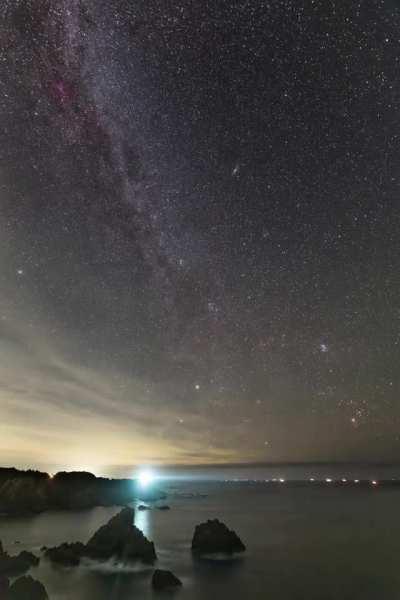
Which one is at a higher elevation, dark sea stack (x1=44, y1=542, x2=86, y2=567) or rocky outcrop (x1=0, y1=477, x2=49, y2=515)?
rocky outcrop (x1=0, y1=477, x2=49, y2=515)

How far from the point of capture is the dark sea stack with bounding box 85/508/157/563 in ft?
146

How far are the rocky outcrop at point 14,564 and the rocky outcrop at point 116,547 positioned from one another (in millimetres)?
4641

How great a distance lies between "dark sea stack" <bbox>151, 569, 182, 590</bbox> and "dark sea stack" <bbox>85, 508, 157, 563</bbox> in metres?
7.03

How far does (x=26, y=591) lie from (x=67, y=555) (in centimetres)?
1972

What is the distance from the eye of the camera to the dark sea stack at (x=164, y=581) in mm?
37156

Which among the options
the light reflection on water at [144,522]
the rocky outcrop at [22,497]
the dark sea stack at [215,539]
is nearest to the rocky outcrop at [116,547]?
the dark sea stack at [215,539]

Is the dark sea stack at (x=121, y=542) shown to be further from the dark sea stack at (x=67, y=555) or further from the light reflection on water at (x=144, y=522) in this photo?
the light reflection on water at (x=144, y=522)

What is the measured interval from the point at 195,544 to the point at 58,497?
6679 cm

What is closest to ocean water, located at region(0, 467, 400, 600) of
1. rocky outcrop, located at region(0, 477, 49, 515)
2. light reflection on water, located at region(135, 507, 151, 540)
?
light reflection on water, located at region(135, 507, 151, 540)

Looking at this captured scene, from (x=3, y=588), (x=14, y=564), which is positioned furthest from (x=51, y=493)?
(x=3, y=588)

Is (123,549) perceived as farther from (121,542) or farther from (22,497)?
(22,497)

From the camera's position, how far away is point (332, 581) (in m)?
42.9

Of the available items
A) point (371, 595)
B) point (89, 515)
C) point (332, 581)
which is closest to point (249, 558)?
point (332, 581)

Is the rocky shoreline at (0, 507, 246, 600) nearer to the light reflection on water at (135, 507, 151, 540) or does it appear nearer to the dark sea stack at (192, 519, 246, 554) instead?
the dark sea stack at (192, 519, 246, 554)
